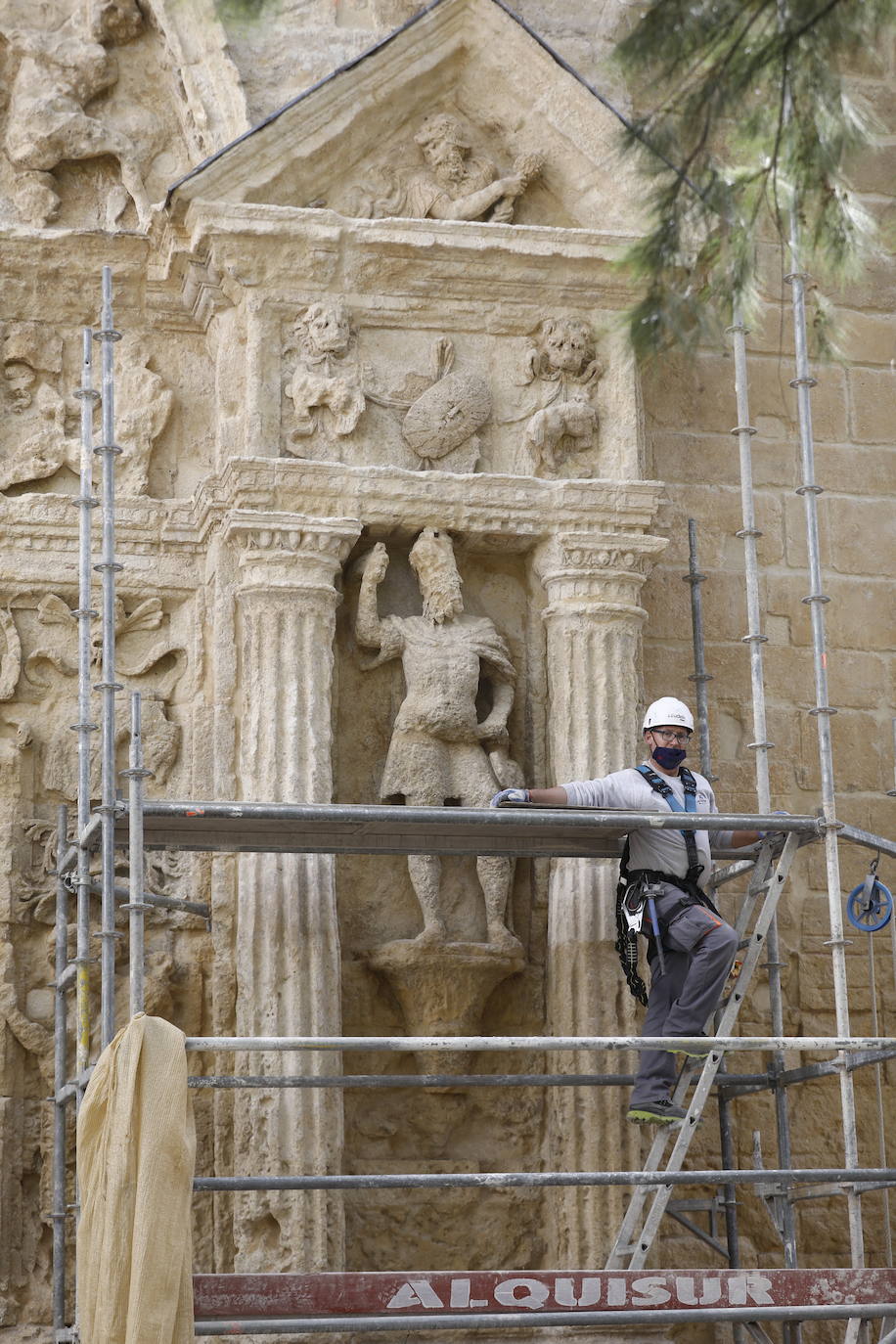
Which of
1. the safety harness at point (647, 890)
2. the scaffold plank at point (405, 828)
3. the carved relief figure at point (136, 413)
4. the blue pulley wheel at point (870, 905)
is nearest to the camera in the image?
the scaffold plank at point (405, 828)

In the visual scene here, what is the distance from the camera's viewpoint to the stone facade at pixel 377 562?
8.31 m

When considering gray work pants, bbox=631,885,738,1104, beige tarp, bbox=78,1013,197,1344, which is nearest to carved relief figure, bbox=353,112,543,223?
gray work pants, bbox=631,885,738,1104

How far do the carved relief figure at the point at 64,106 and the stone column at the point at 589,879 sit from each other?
2256mm

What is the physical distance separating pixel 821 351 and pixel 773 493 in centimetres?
257

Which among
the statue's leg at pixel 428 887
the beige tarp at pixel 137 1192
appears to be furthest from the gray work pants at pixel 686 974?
the beige tarp at pixel 137 1192

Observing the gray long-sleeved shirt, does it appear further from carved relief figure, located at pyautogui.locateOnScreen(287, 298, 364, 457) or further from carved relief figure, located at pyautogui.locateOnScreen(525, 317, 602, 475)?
carved relief figure, located at pyautogui.locateOnScreen(287, 298, 364, 457)

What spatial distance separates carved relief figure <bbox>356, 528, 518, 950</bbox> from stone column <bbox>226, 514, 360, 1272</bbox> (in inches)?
10.1

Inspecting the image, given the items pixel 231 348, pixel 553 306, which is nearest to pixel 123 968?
pixel 231 348

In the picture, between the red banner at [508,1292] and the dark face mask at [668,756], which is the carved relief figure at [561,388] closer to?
the dark face mask at [668,756]

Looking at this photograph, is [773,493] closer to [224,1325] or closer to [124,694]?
[124,694]

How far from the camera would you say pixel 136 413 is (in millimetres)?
8938

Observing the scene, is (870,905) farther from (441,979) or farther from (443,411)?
(443,411)

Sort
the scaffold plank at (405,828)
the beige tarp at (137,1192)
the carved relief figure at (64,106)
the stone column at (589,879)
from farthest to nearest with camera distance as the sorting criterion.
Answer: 1. the carved relief figure at (64,106)
2. the stone column at (589,879)
3. the scaffold plank at (405,828)
4. the beige tarp at (137,1192)

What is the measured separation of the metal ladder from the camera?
7.36 meters
